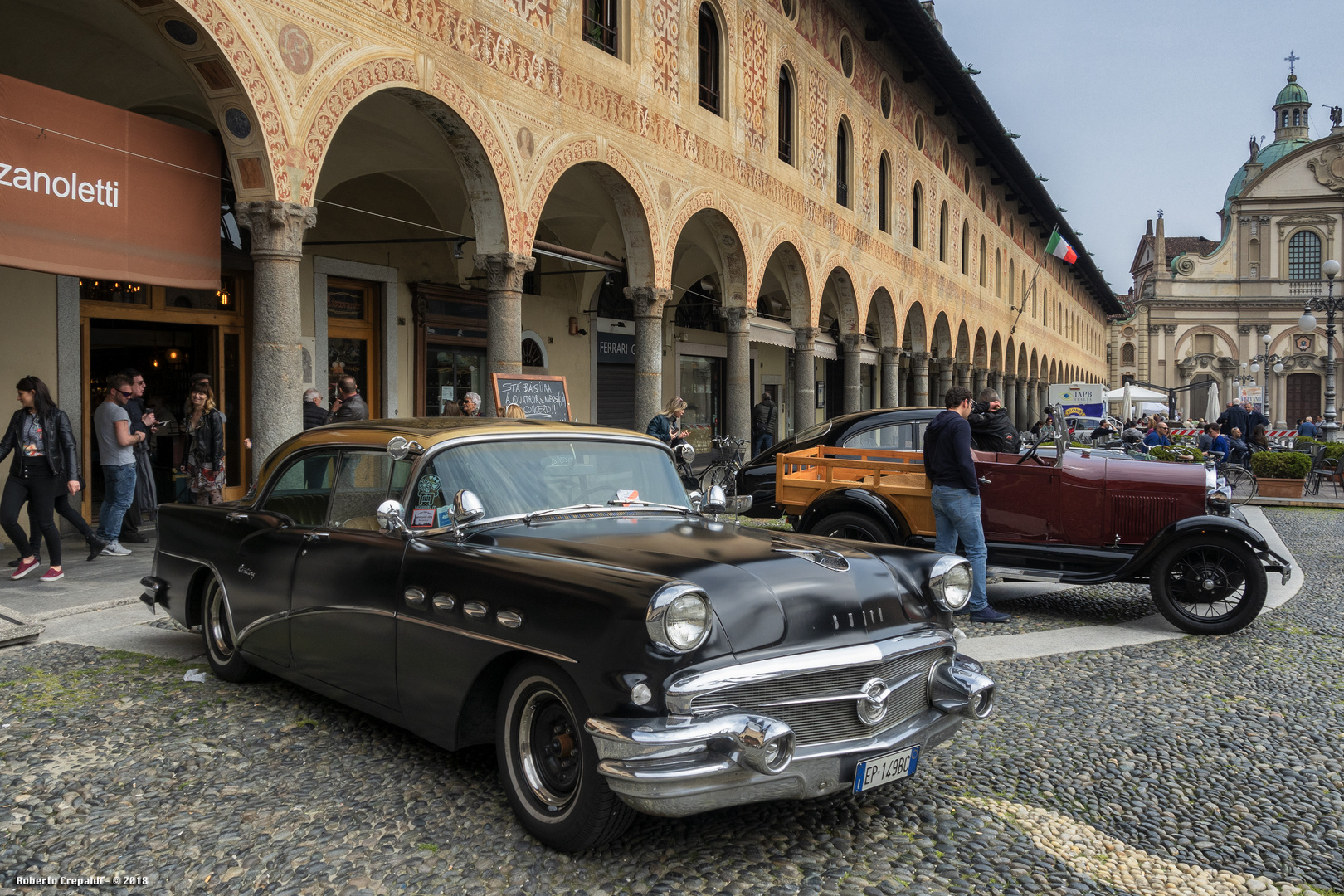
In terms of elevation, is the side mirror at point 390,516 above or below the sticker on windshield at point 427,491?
below

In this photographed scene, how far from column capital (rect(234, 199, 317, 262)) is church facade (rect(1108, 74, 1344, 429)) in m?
66.5

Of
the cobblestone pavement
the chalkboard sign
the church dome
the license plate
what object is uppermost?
the church dome

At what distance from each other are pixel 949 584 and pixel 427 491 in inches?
82.6

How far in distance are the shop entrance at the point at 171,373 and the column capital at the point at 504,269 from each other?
135 inches

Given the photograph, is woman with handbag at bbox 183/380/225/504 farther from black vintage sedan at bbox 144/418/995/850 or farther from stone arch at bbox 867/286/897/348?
stone arch at bbox 867/286/897/348

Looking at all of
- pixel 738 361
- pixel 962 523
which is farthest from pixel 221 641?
pixel 738 361

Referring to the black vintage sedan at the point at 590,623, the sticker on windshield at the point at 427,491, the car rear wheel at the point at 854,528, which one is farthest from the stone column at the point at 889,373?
the sticker on windshield at the point at 427,491

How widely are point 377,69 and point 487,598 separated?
25.3 feet

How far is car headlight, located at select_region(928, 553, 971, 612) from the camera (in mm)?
3654

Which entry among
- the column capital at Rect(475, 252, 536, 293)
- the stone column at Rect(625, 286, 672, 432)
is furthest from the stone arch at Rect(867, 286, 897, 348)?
the column capital at Rect(475, 252, 536, 293)

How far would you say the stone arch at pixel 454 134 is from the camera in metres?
8.84

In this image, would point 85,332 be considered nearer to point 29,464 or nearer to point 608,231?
point 29,464

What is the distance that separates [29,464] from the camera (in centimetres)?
744

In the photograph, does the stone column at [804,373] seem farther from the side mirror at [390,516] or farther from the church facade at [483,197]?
the side mirror at [390,516]
